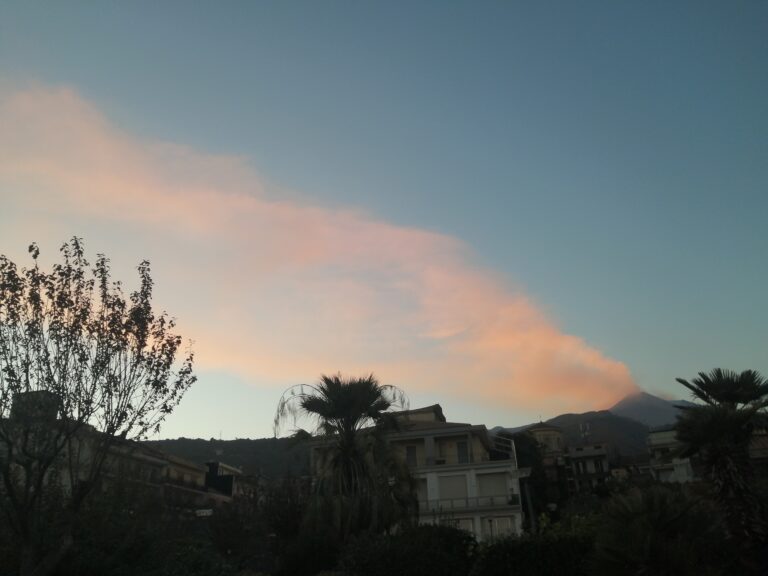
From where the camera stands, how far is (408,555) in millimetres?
15336

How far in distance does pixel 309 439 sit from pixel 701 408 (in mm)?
12985

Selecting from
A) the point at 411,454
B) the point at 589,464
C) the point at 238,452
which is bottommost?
the point at 411,454

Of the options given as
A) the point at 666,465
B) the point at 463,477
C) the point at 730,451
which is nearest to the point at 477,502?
the point at 463,477

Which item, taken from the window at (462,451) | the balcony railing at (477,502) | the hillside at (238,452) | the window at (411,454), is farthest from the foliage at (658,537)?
the hillside at (238,452)

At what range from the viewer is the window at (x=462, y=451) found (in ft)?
168

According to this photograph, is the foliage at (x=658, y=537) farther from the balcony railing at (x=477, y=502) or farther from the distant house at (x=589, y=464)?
the distant house at (x=589, y=464)

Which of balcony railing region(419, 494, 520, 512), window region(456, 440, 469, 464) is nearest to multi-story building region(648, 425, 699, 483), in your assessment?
balcony railing region(419, 494, 520, 512)

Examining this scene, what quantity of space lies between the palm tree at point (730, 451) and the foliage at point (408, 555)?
5.98m

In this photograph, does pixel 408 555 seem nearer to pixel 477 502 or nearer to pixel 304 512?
pixel 304 512

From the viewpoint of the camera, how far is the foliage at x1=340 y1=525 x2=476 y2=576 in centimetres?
1522

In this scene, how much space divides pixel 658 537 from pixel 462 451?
41708 millimetres

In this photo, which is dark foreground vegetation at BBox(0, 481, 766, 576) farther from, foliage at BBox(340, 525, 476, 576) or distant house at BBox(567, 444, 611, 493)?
distant house at BBox(567, 444, 611, 493)

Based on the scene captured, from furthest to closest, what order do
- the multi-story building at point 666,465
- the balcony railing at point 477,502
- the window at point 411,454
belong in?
the multi-story building at point 666,465 < the window at point 411,454 < the balcony railing at point 477,502

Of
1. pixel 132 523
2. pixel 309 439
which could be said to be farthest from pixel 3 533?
pixel 309 439
